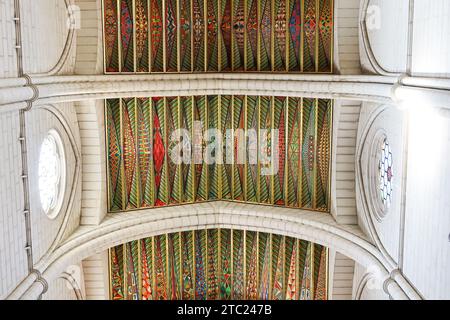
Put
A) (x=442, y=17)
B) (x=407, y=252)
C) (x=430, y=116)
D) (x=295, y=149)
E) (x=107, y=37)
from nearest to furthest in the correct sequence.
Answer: (x=442, y=17) < (x=430, y=116) < (x=407, y=252) < (x=107, y=37) < (x=295, y=149)

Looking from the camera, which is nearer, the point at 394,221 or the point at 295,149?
the point at 394,221

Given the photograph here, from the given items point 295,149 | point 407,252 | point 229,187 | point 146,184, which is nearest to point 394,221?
point 407,252

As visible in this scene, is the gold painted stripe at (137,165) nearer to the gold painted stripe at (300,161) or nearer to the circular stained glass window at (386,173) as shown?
the gold painted stripe at (300,161)

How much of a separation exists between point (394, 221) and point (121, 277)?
21.6 feet

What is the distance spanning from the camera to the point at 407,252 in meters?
9.77

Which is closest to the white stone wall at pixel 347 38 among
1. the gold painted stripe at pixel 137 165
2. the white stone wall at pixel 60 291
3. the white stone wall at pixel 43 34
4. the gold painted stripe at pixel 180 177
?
the gold painted stripe at pixel 180 177

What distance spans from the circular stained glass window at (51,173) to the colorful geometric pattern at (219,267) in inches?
90.8

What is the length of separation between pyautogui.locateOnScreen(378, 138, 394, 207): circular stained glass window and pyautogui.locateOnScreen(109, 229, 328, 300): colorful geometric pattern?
8.68 feet

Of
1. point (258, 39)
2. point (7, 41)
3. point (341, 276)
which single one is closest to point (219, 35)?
point (258, 39)

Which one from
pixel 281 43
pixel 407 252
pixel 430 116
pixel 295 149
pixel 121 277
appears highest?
pixel 281 43

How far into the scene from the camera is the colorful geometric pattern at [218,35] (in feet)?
41.2

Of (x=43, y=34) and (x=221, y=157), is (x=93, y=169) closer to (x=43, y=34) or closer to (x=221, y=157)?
(x=221, y=157)

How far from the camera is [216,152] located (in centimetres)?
1377

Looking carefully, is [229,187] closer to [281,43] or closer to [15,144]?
[281,43]
